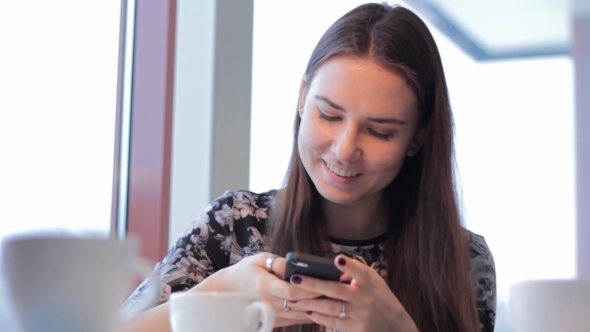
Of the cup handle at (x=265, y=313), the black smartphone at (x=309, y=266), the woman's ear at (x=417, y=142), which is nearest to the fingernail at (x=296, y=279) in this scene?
the black smartphone at (x=309, y=266)

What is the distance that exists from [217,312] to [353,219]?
90 cm

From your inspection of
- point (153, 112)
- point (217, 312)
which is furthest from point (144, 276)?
point (153, 112)

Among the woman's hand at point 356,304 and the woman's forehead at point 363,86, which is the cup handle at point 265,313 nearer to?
the woman's hand at point 356,304

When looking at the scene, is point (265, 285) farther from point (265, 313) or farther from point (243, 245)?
point (243, 245)

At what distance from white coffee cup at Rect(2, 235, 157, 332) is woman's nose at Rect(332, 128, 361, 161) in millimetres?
741

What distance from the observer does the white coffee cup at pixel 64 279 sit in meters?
0.53

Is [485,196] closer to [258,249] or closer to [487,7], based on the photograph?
[487,7]

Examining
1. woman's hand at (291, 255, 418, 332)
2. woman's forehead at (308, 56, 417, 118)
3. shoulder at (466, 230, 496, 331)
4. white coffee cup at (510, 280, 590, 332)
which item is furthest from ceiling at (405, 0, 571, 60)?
white coffee cup at (510, 280, 590, 332)

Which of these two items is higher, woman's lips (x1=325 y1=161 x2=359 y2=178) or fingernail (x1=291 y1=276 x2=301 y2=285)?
woman's lips (x1=325 y1=161 x2=359 y2=178)

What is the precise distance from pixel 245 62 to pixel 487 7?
214cm

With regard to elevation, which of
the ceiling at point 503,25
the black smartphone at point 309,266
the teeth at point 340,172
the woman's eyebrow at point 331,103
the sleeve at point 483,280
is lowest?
the sleeve at point 483,280

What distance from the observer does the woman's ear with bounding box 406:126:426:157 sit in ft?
4.75

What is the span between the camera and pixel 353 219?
151 centimetres

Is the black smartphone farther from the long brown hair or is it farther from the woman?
the long brown hair
